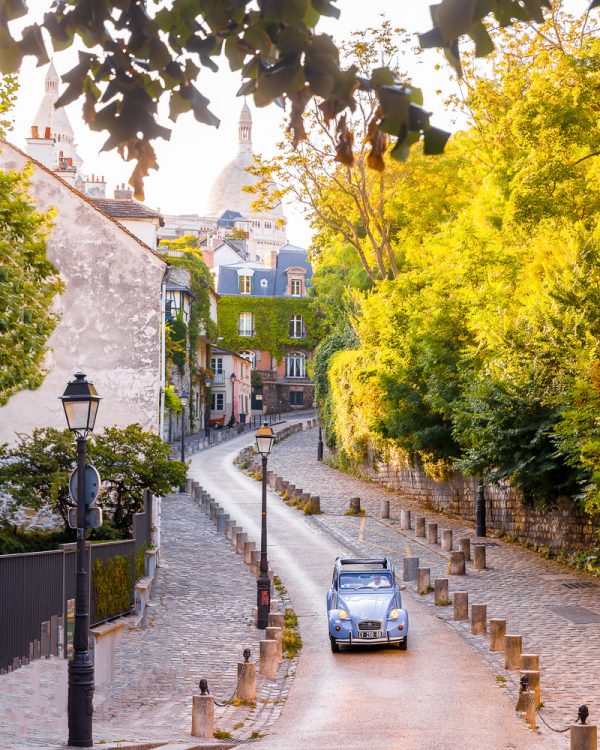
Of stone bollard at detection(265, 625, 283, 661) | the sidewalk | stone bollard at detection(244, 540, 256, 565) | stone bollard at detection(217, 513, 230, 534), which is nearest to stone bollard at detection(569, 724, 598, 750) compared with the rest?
the sidewalk

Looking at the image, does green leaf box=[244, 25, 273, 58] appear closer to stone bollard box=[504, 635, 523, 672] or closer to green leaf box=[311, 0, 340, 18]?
green leaf box=[311, 0, 340, 18]

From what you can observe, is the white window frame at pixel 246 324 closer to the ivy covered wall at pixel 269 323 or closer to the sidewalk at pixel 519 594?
the ivy covered wall at pixel 269 323

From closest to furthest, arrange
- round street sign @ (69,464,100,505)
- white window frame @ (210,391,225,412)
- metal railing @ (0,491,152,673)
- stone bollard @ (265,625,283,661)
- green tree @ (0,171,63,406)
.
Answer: round street sign @ (69,464,100,505) < metal railing @ (0,491,152,673) < green tree @ (0,171,63,406) < stone bollard @ (265,625,283,661) < white window frame @ (210,391,225,412)

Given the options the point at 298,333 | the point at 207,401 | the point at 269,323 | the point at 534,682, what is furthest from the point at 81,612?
the point at 298,333

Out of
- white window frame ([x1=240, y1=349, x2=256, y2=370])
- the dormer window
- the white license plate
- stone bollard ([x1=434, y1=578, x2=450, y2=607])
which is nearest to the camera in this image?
the white license plate

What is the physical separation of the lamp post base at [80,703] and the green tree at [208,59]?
8568 millimetres

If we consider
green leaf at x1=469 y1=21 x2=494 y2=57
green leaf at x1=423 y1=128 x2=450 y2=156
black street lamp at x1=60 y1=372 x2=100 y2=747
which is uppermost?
green leaf at x1=469 y1=21 x2=494 y2=57

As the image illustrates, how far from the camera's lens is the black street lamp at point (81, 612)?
516 inches

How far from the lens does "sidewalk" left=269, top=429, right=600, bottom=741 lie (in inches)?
680

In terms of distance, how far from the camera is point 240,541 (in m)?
33.9

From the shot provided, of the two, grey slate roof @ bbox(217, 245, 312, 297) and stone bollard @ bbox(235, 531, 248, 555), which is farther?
grey slate roof @ bbox(217, 245, 312, 297)

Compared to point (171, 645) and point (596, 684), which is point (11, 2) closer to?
point (596, 684)

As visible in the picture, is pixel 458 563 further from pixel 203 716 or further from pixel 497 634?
pixel 203 716

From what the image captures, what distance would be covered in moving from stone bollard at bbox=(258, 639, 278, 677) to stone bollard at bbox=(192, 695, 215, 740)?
4.52 meters
